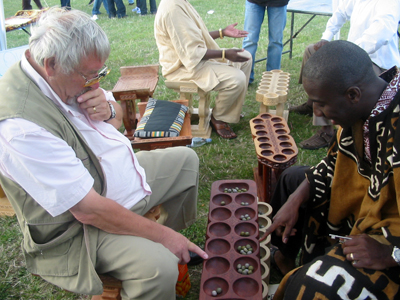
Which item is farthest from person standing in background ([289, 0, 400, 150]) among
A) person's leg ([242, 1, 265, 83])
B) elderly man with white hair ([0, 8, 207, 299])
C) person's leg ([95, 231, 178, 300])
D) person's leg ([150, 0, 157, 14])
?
person's leg ([150, 0, 157, 14])

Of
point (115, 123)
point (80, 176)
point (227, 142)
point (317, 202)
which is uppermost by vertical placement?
point (80, 176)

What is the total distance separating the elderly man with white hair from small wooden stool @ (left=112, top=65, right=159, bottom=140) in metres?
1.74

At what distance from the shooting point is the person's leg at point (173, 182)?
221 cm

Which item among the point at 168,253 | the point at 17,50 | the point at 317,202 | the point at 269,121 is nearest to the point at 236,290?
the point at 168,253

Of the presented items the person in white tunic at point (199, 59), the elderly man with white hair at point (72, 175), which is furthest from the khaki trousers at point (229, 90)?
the elderly man with white hair at point (72, 175)

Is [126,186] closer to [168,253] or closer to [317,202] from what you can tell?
[168,253]

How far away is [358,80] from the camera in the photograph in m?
1.46

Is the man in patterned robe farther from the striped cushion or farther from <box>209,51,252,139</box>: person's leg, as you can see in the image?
<box>209,51,252,139</box>: person's leg

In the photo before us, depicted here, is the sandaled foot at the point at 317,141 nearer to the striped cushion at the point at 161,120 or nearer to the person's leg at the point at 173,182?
the striped cushion at the point at 161,120

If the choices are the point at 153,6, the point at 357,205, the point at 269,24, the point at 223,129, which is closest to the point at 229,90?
the point at 223,129

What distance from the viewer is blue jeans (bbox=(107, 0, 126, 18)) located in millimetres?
10023

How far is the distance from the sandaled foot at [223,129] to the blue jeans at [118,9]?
A: 7.29 meters

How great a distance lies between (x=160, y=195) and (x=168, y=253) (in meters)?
0.54

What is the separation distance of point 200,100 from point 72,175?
268cm
